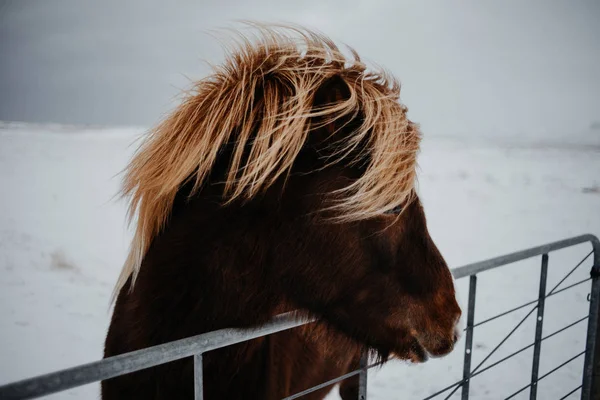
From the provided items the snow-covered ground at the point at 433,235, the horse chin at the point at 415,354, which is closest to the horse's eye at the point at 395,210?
the horse chin at the point at 415,354

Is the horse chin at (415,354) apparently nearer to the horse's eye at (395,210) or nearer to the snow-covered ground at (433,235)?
the snow-covered ground at (433,235)

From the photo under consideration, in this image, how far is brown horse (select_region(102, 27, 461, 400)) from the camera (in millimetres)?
1140

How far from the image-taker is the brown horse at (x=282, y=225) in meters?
1.14

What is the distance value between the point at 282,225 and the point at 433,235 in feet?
29.3

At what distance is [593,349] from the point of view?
8.29ft

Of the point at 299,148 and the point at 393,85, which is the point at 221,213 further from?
the point at 393,85

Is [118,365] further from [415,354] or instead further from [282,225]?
[415,354]

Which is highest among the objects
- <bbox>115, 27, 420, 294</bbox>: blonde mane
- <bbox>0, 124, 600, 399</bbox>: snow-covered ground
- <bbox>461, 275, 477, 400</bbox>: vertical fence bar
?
<bbox>115, 27, 420, 294</bbox>: blonde mane

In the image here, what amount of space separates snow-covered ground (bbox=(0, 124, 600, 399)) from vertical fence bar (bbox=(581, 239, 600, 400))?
1.07m

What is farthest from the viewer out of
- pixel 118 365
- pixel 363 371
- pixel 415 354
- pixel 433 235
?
pixel 433 235

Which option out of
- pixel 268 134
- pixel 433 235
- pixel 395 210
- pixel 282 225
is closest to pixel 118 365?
pixel 282 225

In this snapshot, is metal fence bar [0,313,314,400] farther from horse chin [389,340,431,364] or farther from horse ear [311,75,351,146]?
horse ear [311,75,351,146]

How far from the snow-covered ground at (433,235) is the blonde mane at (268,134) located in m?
0.44

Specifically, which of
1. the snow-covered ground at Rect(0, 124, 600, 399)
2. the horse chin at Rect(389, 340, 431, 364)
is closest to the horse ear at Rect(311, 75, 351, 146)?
the horse chin at Rect(389, 340, 431, 364)
